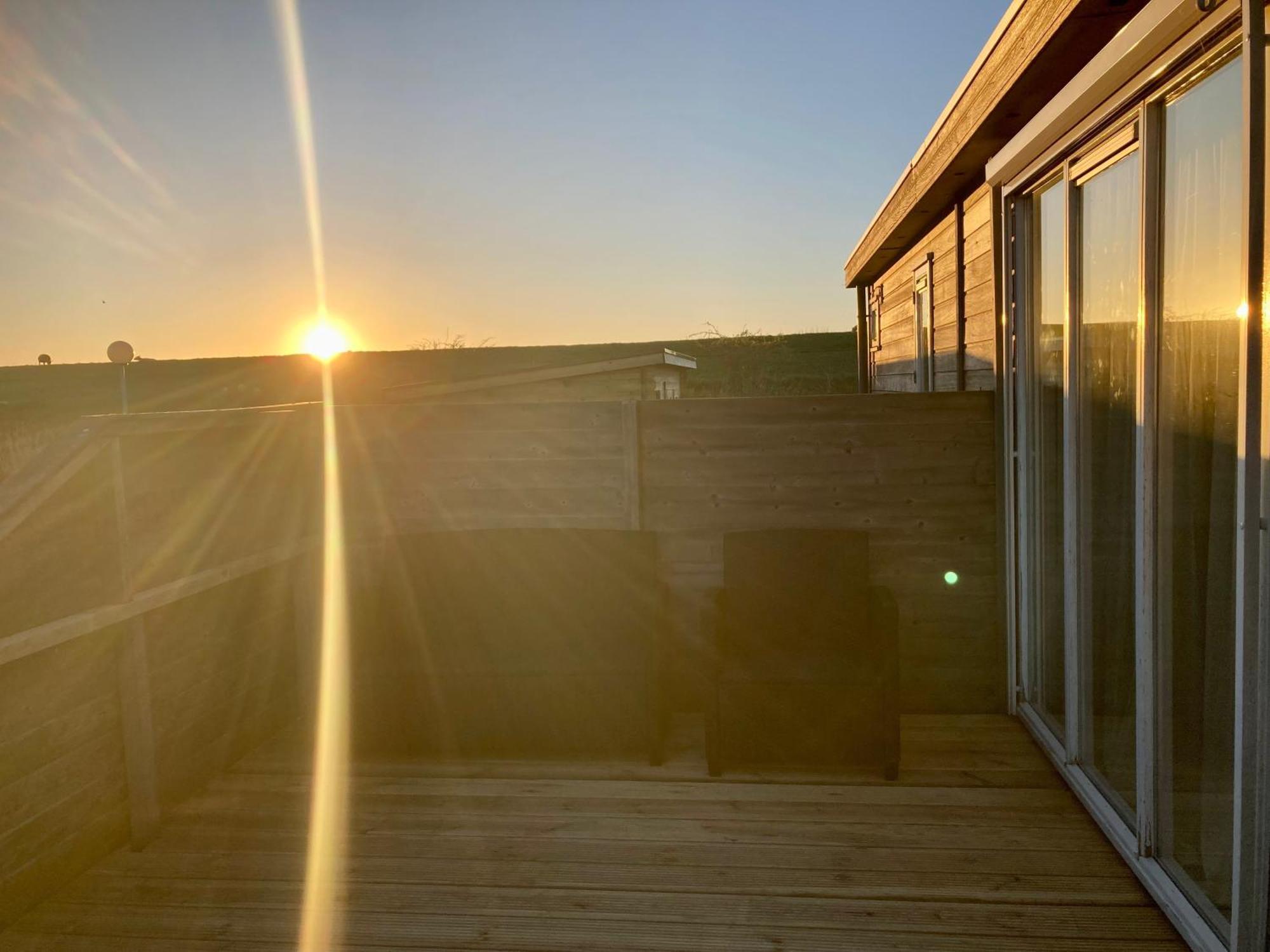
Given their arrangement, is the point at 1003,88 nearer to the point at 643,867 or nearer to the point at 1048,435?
the point at 1048,435

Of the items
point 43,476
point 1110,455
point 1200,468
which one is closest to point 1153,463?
point 1200,468

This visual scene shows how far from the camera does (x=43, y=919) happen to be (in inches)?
109

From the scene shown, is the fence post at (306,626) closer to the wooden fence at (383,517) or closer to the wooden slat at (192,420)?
the wooden fence at (383,517)

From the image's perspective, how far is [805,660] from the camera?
3758mm

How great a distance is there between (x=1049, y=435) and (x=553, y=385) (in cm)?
793

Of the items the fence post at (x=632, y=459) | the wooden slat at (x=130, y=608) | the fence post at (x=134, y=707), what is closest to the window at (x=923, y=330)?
the fence post at (x=632, y=459)

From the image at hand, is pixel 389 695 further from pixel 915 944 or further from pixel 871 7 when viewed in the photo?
pixel 871 7

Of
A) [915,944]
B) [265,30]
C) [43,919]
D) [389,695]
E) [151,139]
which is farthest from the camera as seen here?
[151,139]

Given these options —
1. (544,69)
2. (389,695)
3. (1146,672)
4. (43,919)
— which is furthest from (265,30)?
(1146,672)

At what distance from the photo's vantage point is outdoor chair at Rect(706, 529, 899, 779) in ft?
11.9

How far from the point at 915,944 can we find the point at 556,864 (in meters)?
1.23

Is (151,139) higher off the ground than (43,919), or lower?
higher

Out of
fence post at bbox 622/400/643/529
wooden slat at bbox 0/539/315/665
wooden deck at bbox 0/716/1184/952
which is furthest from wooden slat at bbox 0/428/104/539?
fence post at bbox 622/400/643/529

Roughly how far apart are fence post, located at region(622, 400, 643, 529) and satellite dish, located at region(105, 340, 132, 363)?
16333mm
